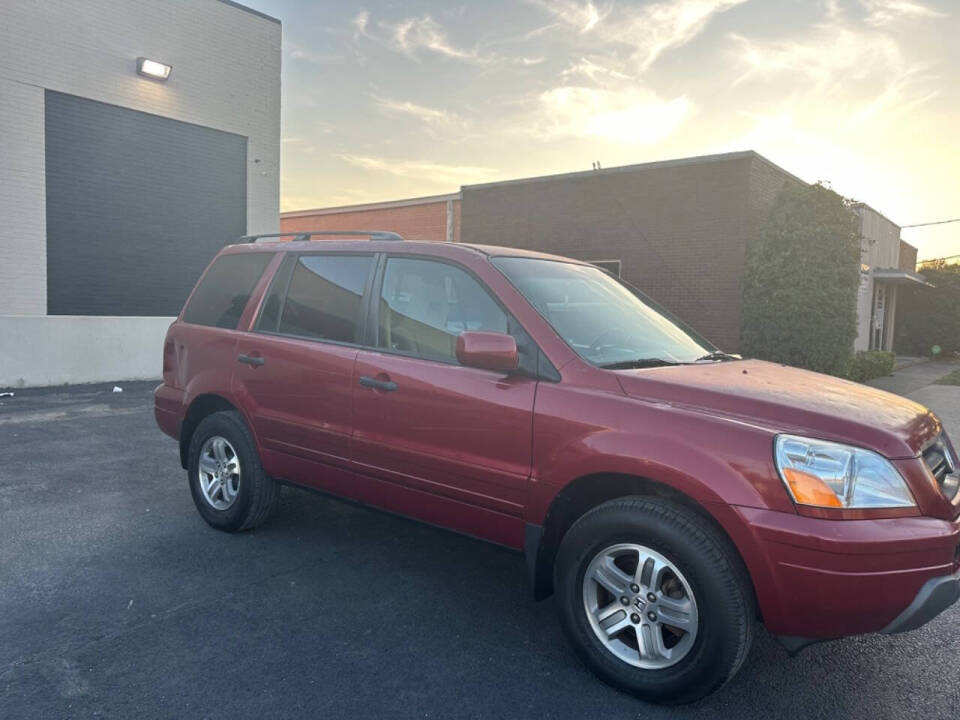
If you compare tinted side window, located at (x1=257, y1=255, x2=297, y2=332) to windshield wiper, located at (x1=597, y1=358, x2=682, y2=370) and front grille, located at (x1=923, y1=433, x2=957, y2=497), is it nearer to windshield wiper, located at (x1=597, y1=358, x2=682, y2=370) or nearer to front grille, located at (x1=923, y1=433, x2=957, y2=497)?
windshield wiper, located at (x1=597, y1=358, x2=682, y2=370)

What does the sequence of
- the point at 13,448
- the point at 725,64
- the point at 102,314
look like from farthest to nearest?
the point at 102,314 < the point at 725,64 < the point at 13,448

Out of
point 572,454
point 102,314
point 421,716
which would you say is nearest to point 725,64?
point 572,454

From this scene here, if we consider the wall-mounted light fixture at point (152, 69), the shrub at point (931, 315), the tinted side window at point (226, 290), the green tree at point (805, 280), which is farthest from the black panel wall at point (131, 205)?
the shrub at point (931, 315)

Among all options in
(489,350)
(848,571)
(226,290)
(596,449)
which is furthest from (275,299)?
(848,571)

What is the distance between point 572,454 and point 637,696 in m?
1.00

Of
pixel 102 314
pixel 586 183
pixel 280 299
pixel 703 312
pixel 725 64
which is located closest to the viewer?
pixel 280 299

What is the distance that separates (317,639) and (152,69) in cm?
1271

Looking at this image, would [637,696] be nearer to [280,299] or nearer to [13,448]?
[280,299]

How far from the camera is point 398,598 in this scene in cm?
361

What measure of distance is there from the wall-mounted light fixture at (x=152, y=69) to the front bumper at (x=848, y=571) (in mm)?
13640

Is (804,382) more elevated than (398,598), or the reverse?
(804,382)

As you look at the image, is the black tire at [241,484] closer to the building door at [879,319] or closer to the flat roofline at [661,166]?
the flat roofline at [661,166]

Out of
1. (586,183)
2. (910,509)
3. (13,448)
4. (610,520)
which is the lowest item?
(13,448)

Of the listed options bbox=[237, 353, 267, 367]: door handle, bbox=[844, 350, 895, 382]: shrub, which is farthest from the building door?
bbox=[237, 353, 267, 367]: door handle
